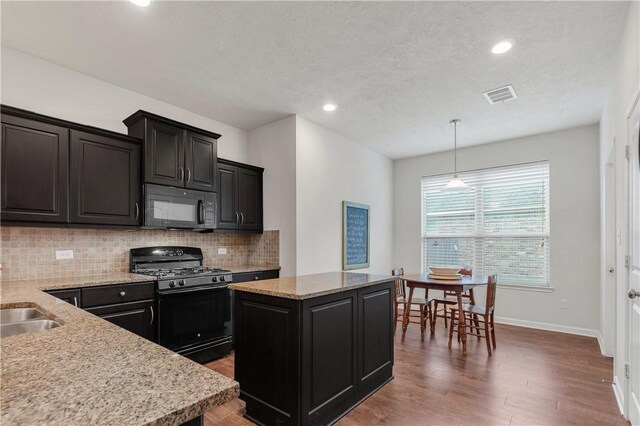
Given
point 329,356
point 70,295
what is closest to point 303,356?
point 329,356

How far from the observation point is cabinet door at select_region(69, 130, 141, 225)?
112 inches

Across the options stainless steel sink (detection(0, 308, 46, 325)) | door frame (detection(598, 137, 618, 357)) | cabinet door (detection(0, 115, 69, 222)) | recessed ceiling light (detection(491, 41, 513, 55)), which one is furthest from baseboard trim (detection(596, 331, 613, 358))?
cabinet door (detection(0, 115, 69, 222))

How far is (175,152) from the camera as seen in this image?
11.5 feet

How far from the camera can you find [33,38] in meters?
2.63

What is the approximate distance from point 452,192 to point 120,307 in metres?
5.06

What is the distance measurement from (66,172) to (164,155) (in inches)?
33.6

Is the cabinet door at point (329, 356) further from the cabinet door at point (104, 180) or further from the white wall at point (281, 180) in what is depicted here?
the cabinet door at point (104, 180)

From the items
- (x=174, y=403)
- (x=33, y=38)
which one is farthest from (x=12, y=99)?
(x=174, y=403)

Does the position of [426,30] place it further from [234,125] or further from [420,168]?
[420,168]

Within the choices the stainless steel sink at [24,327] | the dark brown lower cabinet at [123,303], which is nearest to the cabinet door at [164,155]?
the dark brown lower cabinet at [123,303]

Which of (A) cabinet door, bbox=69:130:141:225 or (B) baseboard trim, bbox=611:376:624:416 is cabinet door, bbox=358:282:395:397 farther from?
(A) cabinet door, bbox=69:130:141:225

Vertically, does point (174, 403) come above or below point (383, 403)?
above

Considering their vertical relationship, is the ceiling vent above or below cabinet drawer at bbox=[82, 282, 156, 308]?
above

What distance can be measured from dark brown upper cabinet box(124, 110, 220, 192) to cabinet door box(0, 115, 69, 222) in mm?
651
